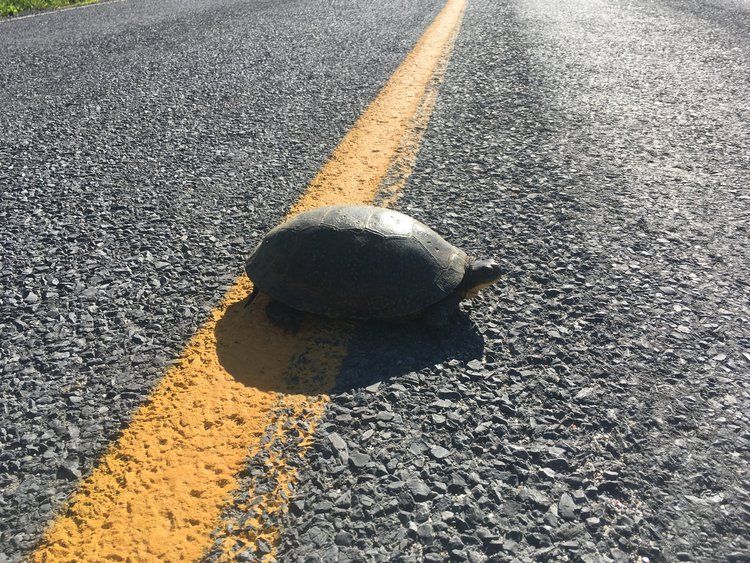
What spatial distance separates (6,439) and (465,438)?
183cm

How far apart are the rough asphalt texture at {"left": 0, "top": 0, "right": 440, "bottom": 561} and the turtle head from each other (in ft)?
4.64

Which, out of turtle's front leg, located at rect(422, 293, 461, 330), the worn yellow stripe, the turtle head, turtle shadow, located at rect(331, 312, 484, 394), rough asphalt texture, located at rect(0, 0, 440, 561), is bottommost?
rough asphalt texture, located at rect(0, 0, 440, 561)

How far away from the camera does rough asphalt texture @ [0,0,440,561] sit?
240 cm

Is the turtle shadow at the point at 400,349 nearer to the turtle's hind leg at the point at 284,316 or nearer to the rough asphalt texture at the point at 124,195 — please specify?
the turtle's hind leg at the point at 284,316

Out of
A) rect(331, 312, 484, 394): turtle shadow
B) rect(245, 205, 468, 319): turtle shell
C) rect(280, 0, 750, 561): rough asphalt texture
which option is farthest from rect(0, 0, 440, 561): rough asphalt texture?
rect(280, 0, 750, 561): rough asphalt texture

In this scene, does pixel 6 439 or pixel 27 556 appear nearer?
pixel 27 556

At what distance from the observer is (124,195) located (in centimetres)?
428

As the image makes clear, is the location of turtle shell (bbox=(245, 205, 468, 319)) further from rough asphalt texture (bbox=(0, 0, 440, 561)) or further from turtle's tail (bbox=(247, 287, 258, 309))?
rough asphalt texture (bbox=(0, 0, 440, 561))

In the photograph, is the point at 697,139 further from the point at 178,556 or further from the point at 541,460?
the point at 178,556

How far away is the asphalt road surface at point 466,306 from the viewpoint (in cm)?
196

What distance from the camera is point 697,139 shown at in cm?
503

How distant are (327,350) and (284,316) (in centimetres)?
36

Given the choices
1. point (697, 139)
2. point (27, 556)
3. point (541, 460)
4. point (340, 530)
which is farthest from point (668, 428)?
point (697, 139)

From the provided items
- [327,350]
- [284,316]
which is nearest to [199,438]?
[327,350]
